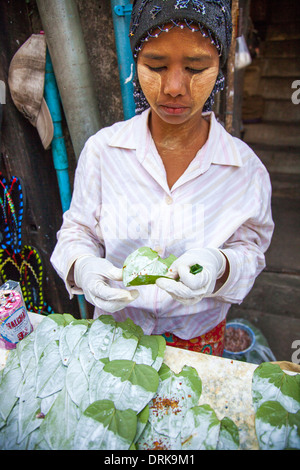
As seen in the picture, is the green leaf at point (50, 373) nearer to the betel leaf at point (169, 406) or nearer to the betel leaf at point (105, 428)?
the betel leaf at point (105, 428)

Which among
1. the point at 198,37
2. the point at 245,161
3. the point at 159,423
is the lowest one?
the point at 159,423

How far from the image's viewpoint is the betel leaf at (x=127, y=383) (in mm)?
1149

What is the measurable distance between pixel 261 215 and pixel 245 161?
10.3 inches

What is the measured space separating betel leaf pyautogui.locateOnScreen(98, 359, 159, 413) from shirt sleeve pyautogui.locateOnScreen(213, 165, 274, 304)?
18.6 inches

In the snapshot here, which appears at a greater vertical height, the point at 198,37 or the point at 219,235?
the point at 198,37

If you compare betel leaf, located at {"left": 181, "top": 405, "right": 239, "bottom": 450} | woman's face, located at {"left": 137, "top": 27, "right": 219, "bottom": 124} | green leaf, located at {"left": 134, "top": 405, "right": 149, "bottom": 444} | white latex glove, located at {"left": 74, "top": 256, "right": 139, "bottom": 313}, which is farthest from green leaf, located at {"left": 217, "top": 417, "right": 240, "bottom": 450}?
woman's face, located at {"left": 137, "top": 27, "right": 219, "bottom": 124}

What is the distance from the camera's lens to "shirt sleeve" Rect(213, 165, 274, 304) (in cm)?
147

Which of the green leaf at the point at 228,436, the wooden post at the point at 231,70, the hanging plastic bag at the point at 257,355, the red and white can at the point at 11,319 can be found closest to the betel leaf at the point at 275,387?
the green leaf at the point at 228,436

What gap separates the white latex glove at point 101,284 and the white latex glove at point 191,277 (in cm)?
15

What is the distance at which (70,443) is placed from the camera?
1.09 metres

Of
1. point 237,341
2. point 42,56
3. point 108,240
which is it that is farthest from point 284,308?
point 42,56

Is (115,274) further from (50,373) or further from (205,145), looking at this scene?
(205,145)

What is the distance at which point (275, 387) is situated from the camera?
1.19m

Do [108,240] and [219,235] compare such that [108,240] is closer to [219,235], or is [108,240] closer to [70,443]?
[219,235]
